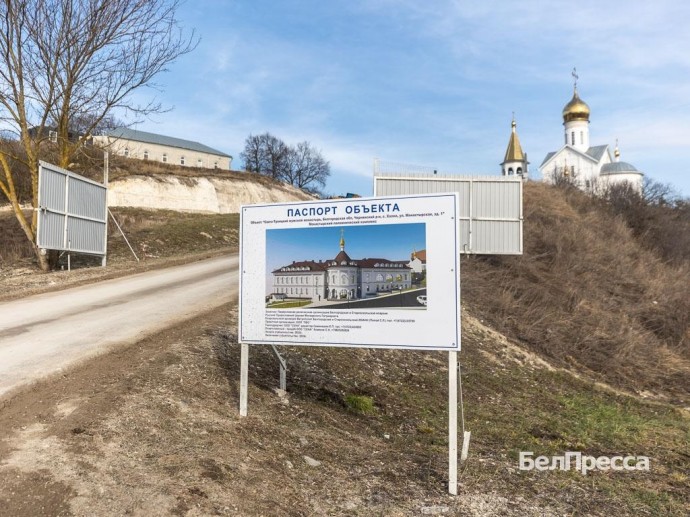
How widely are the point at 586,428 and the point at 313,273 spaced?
4.69 meters

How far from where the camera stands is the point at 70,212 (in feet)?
50.9

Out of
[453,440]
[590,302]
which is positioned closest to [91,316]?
[453,440]

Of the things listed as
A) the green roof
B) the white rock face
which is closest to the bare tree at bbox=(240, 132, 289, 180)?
the green roof

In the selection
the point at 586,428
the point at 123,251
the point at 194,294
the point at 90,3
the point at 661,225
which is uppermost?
the point at 90,3

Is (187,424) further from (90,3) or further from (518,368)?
(90,3)

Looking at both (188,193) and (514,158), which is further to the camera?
(514,158)

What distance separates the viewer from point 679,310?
19562mm

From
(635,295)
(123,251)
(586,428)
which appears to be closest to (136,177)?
(123,251)

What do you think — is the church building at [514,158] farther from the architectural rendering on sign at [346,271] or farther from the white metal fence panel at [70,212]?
the architectural rendering on sign at [346,271]

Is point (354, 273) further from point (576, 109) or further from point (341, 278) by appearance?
point (576, 109)

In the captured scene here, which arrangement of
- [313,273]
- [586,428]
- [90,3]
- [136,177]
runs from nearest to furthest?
[313,273], [586,428], [90,3], [136,177]

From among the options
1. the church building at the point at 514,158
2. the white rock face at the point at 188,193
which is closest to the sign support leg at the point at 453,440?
the white rock face at the point at 188,193

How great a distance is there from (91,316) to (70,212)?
25.5ft

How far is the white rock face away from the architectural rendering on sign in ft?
143
